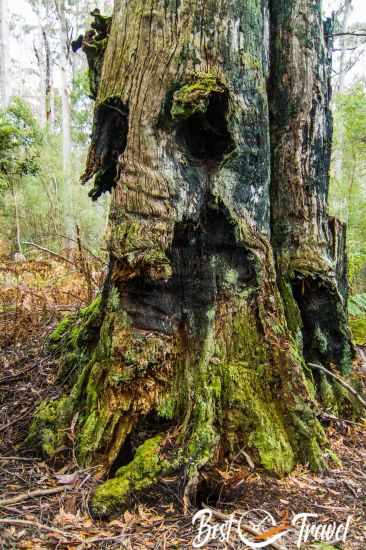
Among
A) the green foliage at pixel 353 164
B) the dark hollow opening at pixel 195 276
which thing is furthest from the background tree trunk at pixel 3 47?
the dark hollow opening at pixel 195 276

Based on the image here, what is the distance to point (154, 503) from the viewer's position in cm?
185

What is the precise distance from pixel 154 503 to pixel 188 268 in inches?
45.8

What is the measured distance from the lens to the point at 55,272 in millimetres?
6602

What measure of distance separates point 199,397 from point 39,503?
868 millimetres

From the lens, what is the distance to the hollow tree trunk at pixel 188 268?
2105 millimetres

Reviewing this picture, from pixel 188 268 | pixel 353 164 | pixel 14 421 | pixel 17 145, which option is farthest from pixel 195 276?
pixel 353 164

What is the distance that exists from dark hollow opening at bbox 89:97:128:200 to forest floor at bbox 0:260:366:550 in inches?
64.1

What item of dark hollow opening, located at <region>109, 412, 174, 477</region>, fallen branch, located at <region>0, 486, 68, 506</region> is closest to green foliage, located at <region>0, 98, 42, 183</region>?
dark hollow opening, located at <region>109, 412, 174, 477</region>

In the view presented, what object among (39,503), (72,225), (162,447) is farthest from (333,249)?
(72,225)

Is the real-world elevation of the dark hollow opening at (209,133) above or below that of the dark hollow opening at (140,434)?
above

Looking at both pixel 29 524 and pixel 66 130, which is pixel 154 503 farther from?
pixel 66 130

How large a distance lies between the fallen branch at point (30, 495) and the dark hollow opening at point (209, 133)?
1.82m

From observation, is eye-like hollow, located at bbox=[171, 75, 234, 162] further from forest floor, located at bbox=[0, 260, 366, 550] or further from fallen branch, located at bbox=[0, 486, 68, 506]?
fallen branch, located at bbox=[0, 486, 68, 506]

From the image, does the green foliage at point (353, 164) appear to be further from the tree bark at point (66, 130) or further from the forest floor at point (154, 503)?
the tree bark at point (66, 130)
